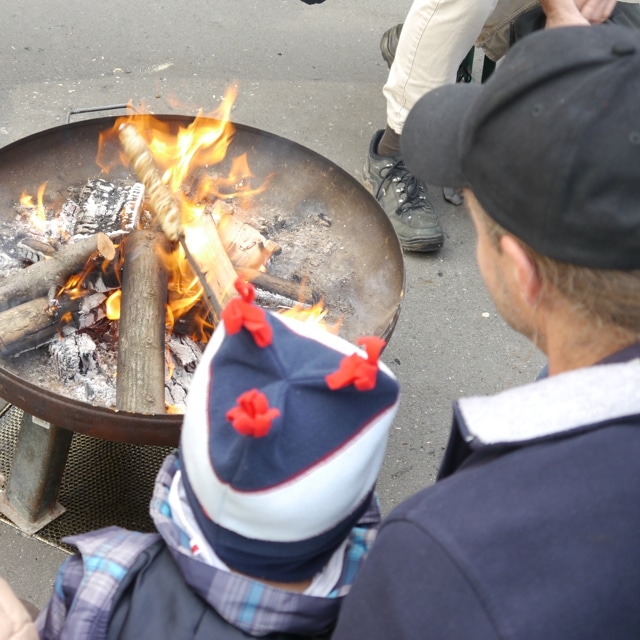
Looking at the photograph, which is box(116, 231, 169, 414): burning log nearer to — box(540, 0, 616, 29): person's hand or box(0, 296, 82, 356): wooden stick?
box(0, 296, 82, 356): wooden stick

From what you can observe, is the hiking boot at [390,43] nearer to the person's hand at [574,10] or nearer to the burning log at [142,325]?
the person's hand at [574,10]

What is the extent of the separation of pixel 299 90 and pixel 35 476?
113 inches

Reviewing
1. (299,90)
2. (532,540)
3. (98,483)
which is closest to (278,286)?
(98,483)

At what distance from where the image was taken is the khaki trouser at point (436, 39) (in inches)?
123

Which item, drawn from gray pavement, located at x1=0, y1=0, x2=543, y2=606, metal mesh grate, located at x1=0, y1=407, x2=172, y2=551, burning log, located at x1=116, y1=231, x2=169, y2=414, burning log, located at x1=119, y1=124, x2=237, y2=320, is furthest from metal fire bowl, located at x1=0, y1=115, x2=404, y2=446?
gray pavement, located at x1=0, y1=0, x2=543, y2=606

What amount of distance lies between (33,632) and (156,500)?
0.30 metres

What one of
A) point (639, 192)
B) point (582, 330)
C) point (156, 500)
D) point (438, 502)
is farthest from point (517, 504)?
point (156, 500)

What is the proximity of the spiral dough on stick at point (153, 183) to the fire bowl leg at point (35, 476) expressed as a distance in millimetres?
672

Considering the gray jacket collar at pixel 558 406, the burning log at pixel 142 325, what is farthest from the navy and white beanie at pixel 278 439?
the burning log at pixel 142 325

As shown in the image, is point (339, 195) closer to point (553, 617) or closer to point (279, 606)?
point (279, 606)

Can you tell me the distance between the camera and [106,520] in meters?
2.35

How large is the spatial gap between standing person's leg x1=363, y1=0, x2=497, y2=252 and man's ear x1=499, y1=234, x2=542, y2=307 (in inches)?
85.0

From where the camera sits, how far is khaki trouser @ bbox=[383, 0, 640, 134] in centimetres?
313

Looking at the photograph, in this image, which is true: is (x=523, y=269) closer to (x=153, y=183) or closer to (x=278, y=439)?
(x=278, y=439)
